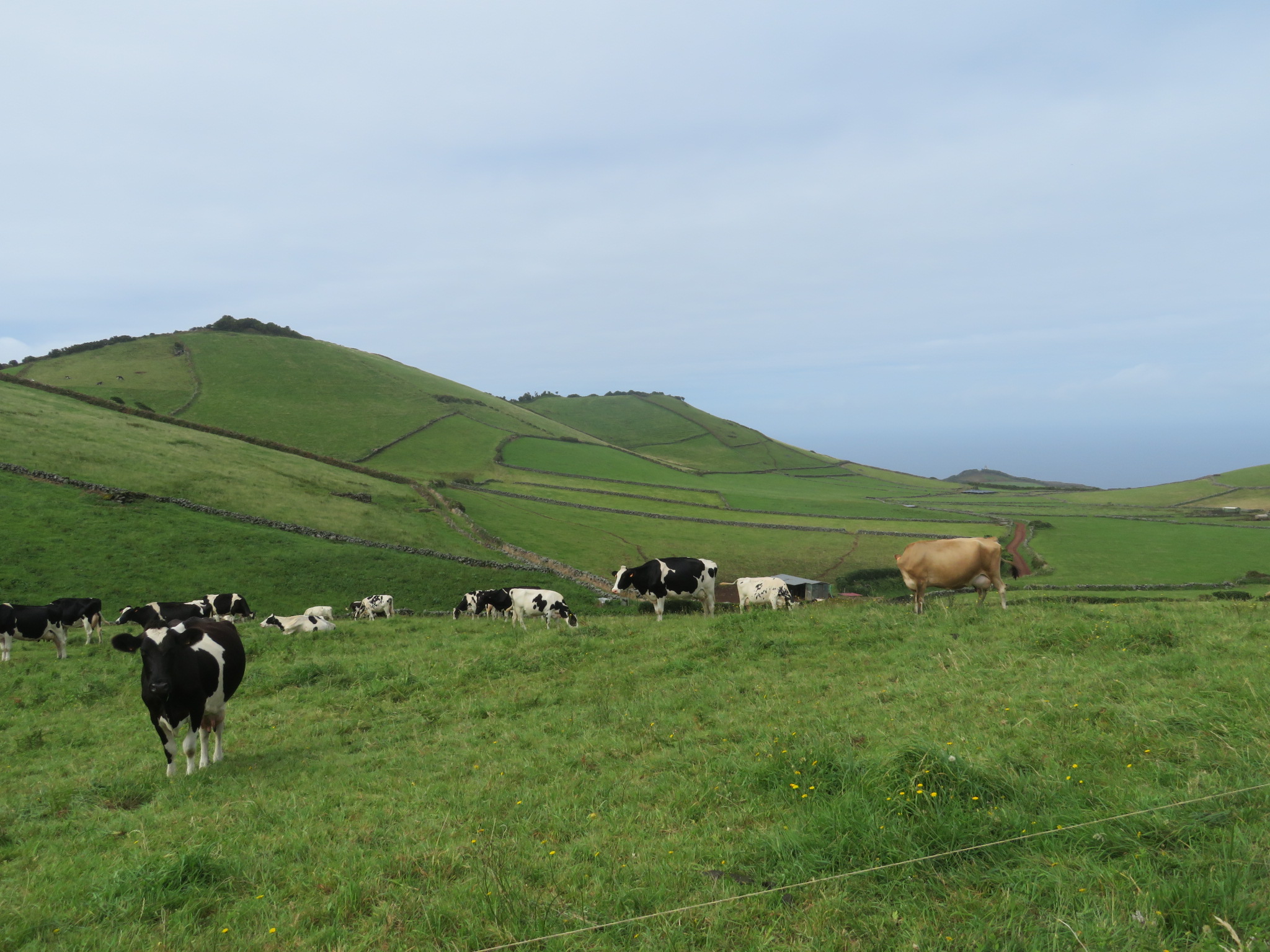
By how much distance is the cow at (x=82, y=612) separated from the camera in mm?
21781

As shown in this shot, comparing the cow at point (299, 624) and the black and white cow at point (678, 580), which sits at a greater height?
the black and white cow at point (678, 580)

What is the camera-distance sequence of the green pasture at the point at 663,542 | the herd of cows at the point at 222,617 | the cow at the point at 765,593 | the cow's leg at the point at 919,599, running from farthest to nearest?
the green pasture at the point at 663,542 < the cow at the point at 765,593 < the cow's leg at the point at 919,599 < the herd of cows at the point at 222,617

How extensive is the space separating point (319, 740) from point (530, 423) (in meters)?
121

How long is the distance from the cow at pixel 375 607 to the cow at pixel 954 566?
22.5m

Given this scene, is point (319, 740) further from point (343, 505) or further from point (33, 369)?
point (33, 369)

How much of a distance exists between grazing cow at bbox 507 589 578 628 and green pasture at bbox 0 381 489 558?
23.8 metres

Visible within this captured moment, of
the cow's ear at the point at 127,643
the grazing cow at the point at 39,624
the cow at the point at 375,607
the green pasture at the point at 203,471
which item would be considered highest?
the green pasture at the point at 203,471

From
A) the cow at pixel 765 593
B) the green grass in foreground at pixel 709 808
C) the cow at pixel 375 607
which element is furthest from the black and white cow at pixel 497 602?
the green grass in foreground at pixel 709 808

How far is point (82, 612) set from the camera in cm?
2208

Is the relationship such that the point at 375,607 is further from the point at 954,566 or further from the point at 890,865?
the point at 890,865

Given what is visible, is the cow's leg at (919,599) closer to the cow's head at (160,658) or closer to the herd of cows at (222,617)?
the herd of cows at (222,617)

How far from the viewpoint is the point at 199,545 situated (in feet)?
117

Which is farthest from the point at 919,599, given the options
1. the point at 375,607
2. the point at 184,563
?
the point at 184,563

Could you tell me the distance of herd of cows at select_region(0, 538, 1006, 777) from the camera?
10742 millimetres
